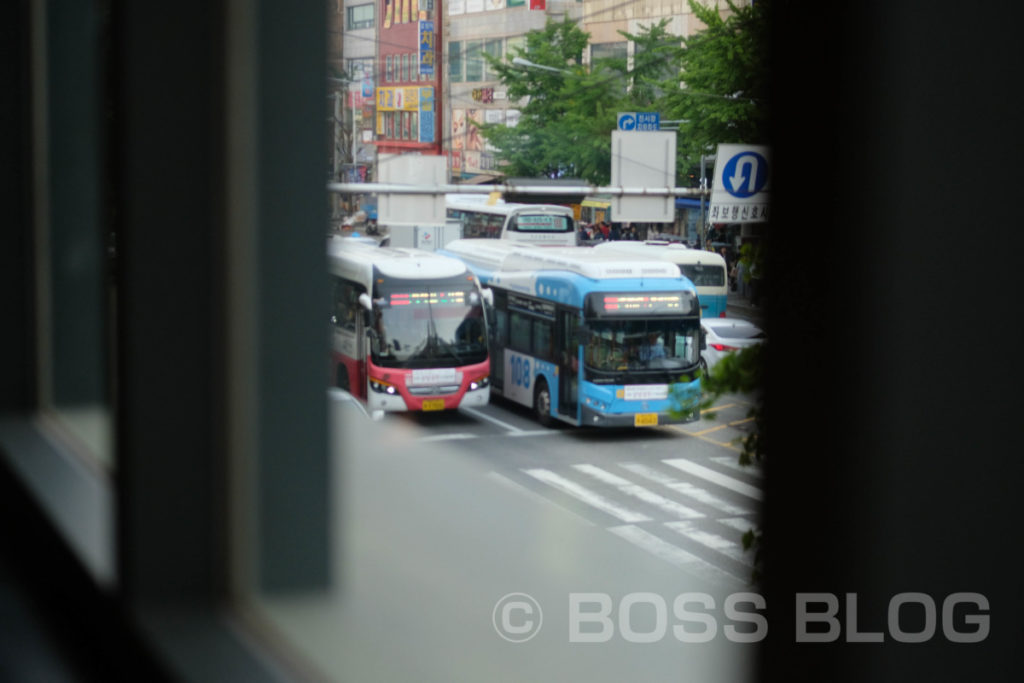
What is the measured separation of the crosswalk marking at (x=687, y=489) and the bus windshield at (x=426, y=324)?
162 centimetres

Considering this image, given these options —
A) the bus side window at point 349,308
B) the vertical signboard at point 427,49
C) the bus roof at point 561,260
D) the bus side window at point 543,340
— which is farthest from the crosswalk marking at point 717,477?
the bus side window at point 349,308

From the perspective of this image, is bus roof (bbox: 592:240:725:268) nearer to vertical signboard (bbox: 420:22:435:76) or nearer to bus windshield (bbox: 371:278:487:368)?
vertical signboard (bbox: 420:22:435:76)

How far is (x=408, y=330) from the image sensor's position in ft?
14.8

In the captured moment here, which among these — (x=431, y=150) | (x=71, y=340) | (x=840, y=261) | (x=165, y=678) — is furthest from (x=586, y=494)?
(x=71, y=340)

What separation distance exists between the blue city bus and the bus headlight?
0.30m

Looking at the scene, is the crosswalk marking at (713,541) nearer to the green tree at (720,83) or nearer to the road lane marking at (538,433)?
the green tree at (720,83)

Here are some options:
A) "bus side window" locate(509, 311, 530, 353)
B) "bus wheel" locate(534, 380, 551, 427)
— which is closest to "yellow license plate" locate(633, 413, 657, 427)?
"bus wheel" locate(534, 380, 551, 427)

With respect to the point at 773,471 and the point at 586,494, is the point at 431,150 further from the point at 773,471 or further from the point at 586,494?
the point at 773,471

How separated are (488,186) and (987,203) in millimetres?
2009

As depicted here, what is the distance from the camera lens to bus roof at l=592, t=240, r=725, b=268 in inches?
47.7

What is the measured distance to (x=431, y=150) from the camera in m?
2.91

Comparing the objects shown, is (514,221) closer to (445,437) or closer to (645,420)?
(445,437)

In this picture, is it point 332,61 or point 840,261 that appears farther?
point 332,61

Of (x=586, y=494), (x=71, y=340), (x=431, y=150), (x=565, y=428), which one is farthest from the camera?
(x=71, y=340)
